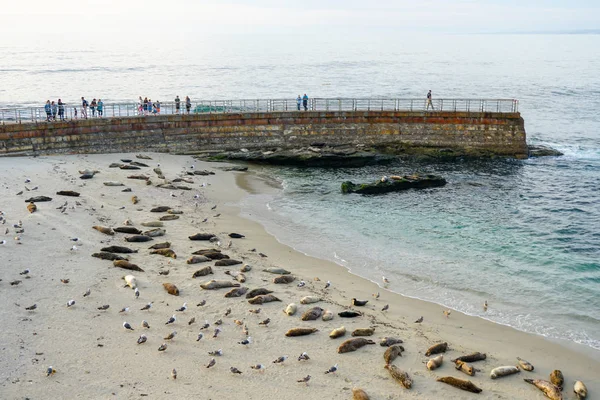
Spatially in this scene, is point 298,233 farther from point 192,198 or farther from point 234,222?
point 192,198

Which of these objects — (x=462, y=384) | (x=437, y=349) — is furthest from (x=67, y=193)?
(x=462, y=384)

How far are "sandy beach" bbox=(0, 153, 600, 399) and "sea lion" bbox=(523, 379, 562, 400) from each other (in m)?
0.19

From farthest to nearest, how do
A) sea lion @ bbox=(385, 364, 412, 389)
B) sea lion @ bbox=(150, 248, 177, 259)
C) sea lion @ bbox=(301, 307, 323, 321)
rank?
1. sea lion @ bbox=(150, 248, 177, 259)
2. sea lion @ bbox=(301, 307, 323, 321)
3. sea lion @ bbox=(385, 364, 412, 389)

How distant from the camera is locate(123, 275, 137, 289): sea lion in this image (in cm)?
Answer: 2056

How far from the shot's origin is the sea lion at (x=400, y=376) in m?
15.7

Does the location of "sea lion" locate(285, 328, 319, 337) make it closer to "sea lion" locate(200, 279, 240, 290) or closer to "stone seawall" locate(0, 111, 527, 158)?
"sea lion" locate(200, 279, 240, 290)

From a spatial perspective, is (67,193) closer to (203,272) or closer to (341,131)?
(203,272)

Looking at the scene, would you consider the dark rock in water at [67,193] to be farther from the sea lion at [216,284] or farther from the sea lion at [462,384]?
the sea lion at [462,384]

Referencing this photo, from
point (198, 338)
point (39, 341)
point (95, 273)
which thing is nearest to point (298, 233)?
point (95, 273)

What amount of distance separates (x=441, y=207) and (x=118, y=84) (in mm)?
83530

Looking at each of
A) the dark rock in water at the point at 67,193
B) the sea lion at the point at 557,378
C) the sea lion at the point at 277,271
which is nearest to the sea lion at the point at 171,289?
the sea lion at the point at 277,271

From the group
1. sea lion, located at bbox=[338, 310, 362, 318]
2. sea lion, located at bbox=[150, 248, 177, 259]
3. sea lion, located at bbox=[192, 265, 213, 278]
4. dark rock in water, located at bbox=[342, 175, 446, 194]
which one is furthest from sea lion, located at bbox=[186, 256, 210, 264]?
dark rock in water, located at bbox=[342, 175, 446, 194]

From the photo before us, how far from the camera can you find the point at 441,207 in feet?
114

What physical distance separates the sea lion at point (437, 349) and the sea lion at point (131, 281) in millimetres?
9577
